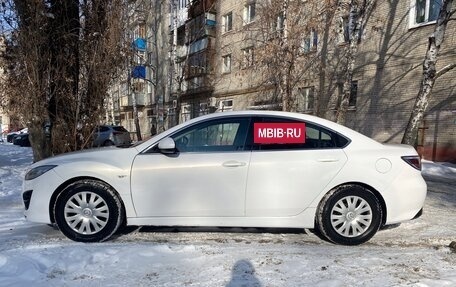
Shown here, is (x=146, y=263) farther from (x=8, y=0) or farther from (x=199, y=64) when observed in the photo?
(x=199, y=64)

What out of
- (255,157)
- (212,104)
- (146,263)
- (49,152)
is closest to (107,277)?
(146,263)

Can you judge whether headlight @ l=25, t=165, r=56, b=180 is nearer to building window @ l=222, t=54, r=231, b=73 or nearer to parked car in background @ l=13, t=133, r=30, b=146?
building window @ l=222, t=54, r=231, b=73

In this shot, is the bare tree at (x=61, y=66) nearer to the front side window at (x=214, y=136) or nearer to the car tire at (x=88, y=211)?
the car tire at (x=88, y=211)

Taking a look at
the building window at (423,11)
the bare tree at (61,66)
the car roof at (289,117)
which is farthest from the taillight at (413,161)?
the building window at (423,11)

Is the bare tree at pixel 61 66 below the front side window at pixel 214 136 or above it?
above

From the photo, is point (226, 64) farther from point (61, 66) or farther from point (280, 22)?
point (61, 66)

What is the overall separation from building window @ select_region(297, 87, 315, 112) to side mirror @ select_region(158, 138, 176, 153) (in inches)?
634

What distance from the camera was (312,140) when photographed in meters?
4.60

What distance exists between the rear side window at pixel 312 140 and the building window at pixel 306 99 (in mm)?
15525

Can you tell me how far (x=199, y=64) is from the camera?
27062 millimetres

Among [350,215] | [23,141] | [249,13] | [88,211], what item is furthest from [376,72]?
[23,141]

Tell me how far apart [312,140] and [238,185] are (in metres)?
1.04

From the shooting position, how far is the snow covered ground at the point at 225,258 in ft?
11.4

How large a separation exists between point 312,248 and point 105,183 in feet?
8.32
